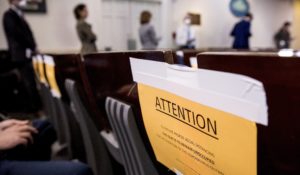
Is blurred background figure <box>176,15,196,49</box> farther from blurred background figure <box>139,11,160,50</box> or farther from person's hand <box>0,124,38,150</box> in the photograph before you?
person's hand <box>0,124,38,150</box>

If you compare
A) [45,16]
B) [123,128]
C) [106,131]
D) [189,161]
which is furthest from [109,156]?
[45,16]

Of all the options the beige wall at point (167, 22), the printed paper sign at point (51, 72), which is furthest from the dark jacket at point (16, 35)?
the printed paper sign at point (51, 72)

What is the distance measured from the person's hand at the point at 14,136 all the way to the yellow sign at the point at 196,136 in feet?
1.85

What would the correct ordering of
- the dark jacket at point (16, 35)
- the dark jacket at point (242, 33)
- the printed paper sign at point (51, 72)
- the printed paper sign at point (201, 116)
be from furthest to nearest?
the dark jacket at point (242, 33) → the dark jacket at point (16, 35) → the printed paper sign at point (51, 72) → the printed paper sign at point (201, 116)

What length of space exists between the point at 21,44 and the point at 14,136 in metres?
3.24

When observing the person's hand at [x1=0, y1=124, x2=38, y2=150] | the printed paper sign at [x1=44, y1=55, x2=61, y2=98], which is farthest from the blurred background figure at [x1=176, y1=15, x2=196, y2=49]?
the person's hand at [x1=0, y1=124, x2=38, y2=150]

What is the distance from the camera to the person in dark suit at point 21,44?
13.0ft

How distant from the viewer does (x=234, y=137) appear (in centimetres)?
44

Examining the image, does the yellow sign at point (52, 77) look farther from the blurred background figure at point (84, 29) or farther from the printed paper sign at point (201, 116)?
the blurred background figure at point (84, 29)

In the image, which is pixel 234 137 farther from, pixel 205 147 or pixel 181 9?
pixel 181 9

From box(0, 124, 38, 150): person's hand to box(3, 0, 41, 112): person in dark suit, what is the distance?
9.50 ft

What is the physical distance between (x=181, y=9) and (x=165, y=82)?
7480mm

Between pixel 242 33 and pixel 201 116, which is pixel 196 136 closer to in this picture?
pixel 201 116

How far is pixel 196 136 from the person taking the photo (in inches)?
20.7
